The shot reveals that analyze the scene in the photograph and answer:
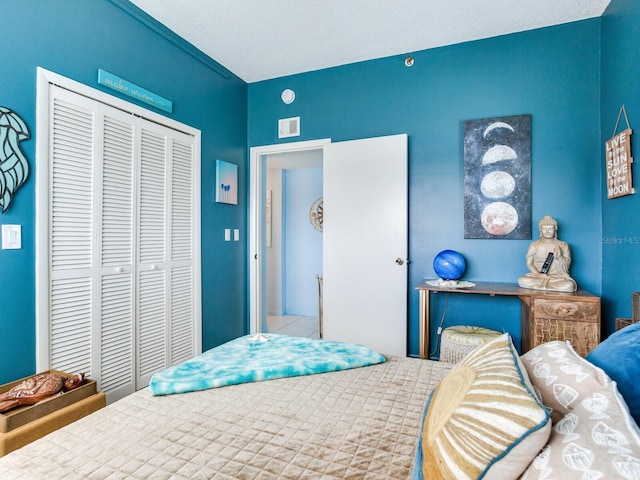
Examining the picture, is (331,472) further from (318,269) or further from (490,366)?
(318,269)

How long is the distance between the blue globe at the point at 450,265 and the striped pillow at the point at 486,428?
1.91m

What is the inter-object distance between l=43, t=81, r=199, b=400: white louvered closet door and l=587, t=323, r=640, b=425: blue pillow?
2.49 metres

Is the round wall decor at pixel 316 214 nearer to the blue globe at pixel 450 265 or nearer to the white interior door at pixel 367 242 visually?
the white interior door at pixel 367 242

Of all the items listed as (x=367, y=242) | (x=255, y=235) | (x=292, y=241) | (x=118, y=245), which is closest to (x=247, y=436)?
(x=118, y=245)

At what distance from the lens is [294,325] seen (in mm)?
4570

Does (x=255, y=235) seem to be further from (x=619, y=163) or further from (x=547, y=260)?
(x=619, y=163)

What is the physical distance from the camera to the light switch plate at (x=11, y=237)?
1.76 m

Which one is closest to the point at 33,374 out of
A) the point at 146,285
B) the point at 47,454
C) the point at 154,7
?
the point at 146,285

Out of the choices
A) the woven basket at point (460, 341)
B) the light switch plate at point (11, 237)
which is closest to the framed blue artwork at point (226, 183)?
the light switch plate at point (11, 237)

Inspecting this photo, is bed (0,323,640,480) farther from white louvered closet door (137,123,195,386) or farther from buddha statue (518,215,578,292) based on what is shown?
buddha statue (518,215,578,292)

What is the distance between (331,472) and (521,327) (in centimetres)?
246

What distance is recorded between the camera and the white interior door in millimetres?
3031

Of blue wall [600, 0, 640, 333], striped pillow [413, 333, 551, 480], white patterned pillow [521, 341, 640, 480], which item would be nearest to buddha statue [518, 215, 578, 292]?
blue wall [600, 0, 640, 333]

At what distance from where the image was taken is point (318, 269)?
504 cm
